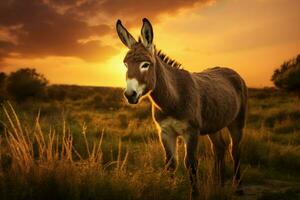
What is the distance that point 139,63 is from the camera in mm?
5359

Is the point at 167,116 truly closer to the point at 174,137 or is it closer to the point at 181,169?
the point at 174,137

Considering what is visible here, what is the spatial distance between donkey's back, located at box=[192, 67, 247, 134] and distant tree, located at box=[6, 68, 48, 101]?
86.0 ft

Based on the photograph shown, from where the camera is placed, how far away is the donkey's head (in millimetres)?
5084

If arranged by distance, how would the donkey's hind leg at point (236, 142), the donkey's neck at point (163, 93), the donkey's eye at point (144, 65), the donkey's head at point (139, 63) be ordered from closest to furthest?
the donkey's head at point (139, 63) → the donkey's eye at point (144, 65) → the donkey's neck at point (163, 93) → the donkey's hind leg at point (236, 142)

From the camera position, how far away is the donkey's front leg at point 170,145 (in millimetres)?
6012

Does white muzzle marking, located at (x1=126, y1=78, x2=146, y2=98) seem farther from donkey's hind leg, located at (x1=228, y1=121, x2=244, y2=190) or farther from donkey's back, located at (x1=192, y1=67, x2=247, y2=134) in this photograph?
donkey's hind leg, located at (x1=228, y1=121, x2=244, y2=190)

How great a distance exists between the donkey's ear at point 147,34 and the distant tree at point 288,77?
88.2ft

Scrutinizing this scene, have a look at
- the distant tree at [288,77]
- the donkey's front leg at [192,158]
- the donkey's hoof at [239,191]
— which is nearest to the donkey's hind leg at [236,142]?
the donkey's hoof at [239,191]

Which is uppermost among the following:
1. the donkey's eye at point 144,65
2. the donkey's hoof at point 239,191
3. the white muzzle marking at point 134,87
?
the donkey's eye at point 144,65

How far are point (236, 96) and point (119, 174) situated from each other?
3.50 meters

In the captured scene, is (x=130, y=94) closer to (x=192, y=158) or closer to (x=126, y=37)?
(x=126, y=37)

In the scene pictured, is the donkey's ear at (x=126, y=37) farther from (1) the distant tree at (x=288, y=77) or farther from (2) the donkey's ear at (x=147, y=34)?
(1) the distant tree at (x=288, y=77)

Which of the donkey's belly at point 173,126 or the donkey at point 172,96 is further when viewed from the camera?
the donkey's belly at point 173,126

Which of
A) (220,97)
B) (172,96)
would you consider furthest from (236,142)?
(172,96)
